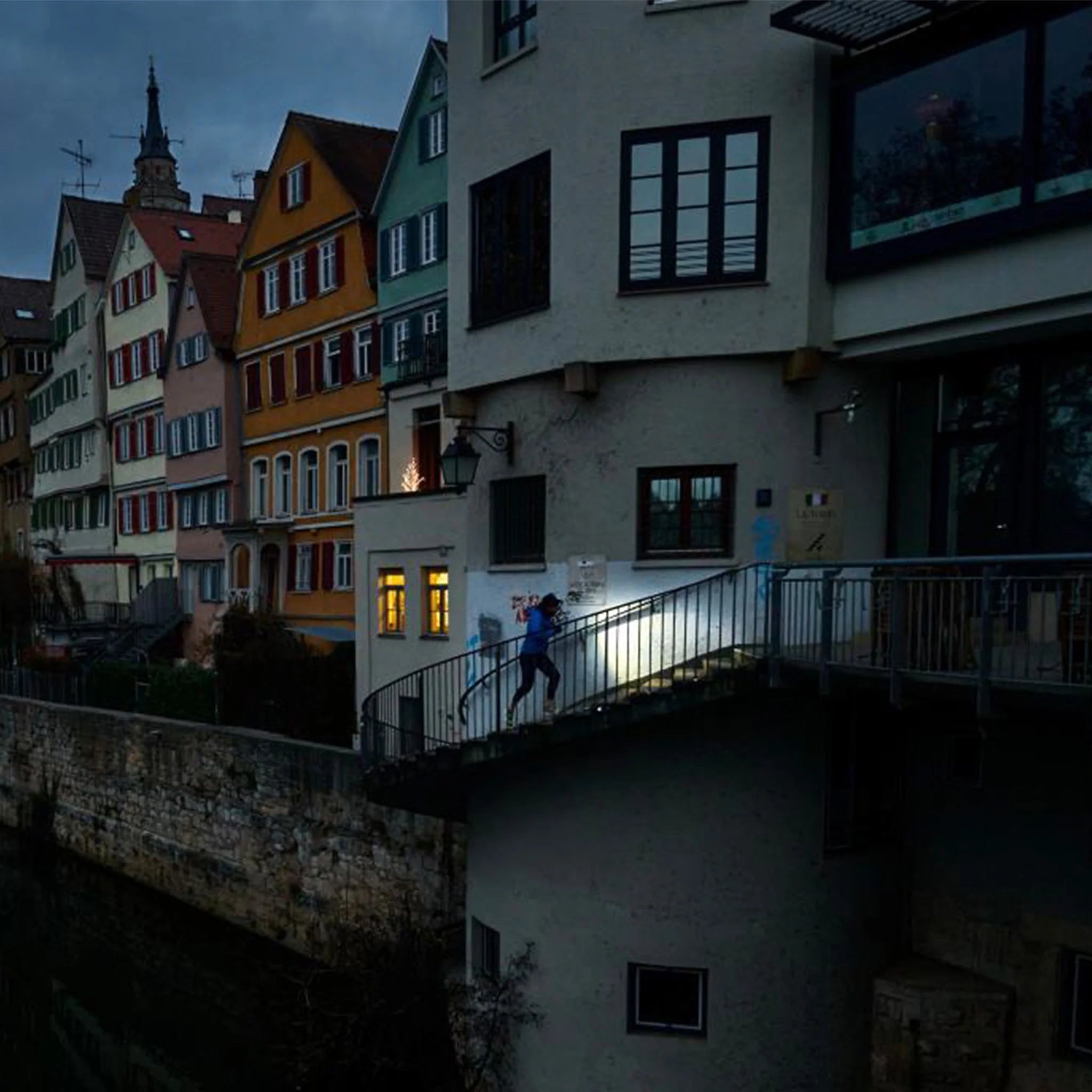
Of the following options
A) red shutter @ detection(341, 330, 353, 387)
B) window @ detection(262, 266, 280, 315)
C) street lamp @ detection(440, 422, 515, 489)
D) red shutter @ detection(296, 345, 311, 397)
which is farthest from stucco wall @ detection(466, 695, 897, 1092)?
window @ detection(262, 266, 280, 315)

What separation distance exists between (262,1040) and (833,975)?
402 inches

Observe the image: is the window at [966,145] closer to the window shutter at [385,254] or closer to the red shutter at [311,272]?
the window shutter at [385,254]

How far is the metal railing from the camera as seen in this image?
28.8ft

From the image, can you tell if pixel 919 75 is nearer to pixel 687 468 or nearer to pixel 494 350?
pixel 687 468

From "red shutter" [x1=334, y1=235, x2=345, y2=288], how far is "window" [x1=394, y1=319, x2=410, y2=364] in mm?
3204

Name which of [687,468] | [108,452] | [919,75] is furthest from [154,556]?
[919,75]

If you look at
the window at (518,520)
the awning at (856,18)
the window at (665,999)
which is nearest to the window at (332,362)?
the window at (518,520)

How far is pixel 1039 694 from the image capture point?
8469 millimetres

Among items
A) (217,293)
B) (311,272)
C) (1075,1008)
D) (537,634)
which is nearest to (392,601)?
(537,634)

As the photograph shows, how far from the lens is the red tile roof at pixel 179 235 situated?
124ft

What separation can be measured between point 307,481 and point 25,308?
34882 mm

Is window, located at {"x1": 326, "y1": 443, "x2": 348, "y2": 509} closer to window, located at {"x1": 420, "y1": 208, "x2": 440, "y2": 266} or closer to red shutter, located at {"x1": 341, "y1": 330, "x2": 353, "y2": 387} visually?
red shutter, located at {"x1": 341, "y1": 330, "x2": 353, "y2": 387}

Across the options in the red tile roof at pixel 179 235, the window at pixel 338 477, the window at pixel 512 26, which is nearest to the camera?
the window at pixel 512 26

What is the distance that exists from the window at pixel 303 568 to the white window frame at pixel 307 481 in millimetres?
971
